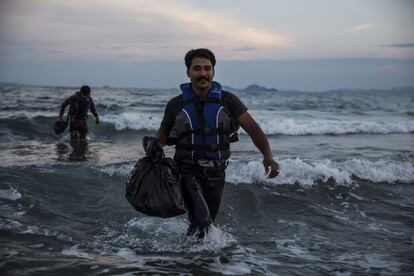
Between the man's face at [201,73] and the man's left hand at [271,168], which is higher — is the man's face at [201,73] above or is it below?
above

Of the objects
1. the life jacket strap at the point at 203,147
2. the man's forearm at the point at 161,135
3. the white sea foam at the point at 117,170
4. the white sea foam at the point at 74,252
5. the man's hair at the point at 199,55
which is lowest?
the white sea foam at the point at 74,252

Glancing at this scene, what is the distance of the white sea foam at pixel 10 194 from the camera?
21.7 ft

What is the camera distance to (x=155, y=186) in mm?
3871

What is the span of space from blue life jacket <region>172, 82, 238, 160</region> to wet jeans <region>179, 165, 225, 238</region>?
0.15 m

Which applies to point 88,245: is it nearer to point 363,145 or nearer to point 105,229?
point 105,229

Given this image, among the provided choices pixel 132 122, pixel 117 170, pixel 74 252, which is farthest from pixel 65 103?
pixel 74 252

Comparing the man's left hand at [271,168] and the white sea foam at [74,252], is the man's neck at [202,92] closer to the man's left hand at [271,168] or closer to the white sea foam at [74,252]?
the man's left hand at [271,168]

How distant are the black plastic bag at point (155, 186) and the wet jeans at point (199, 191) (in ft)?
0.65

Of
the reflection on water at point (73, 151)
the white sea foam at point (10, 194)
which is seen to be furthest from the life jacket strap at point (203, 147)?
the reflection on water at point (73, 151)

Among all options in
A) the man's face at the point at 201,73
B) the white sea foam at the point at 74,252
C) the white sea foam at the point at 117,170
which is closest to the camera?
the man's face at the point at 201,73

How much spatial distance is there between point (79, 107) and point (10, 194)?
6.15 m

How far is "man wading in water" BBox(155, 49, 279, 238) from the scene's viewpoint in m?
4.11

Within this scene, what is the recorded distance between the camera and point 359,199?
7781 mm

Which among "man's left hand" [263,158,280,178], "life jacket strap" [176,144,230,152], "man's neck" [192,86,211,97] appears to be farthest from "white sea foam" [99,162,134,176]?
"man's left hand" [263,158,280,178]
